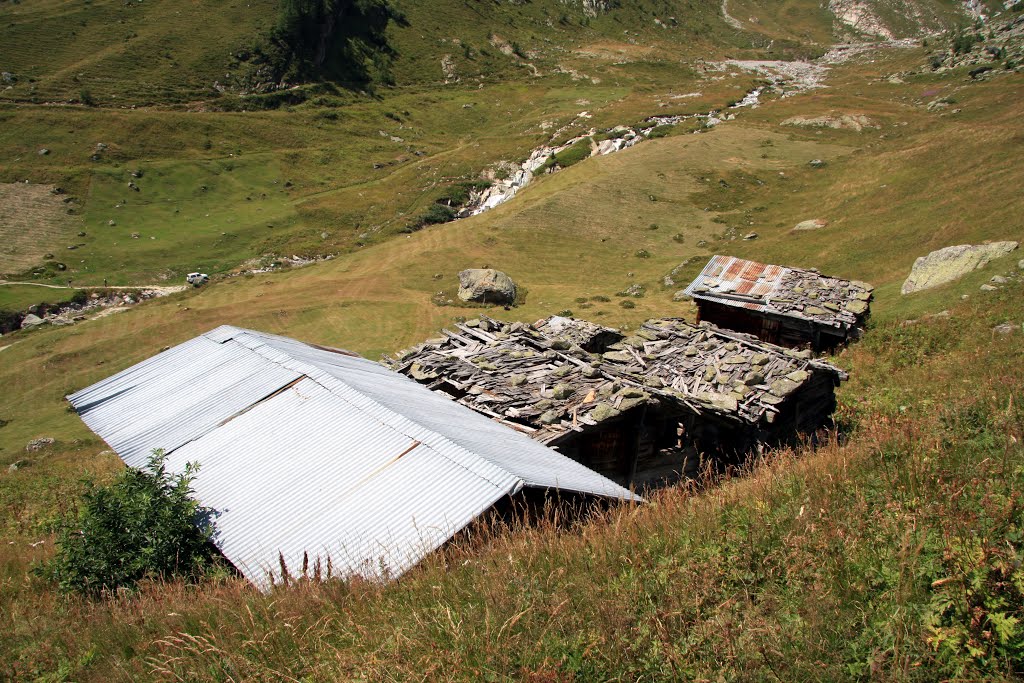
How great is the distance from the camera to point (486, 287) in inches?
1649

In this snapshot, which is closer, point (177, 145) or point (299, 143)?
point (177, 145)

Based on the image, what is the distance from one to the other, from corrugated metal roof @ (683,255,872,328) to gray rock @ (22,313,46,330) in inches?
1892

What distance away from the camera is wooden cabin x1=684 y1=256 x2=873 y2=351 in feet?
88.8

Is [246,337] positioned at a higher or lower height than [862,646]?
lower

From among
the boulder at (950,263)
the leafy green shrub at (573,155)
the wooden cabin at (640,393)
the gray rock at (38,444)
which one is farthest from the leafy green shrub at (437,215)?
the wooden cabin at (640,393)

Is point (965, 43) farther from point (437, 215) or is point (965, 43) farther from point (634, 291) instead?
point (634, 291)

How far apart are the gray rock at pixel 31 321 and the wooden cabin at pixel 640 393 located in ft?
135

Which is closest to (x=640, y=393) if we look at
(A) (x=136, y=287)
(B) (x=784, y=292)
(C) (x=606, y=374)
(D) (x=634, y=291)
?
(C) (x=606, y=374)

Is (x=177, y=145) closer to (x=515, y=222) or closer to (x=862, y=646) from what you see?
(x=515, y=222)

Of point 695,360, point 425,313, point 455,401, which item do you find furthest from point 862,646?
point 425,313

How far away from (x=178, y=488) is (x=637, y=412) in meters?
11.0

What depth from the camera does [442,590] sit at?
5.50 m

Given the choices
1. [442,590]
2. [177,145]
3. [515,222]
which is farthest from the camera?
[177,145]

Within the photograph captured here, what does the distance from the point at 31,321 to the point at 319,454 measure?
49692 millimetres
